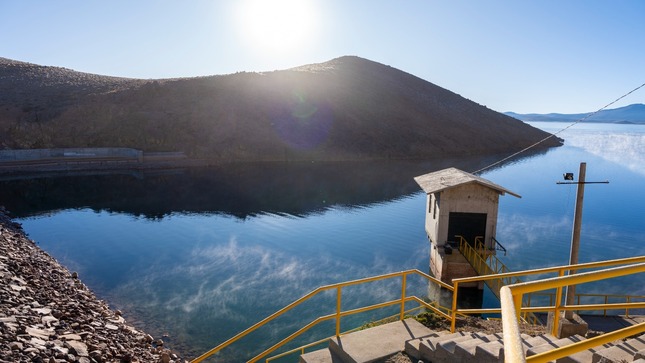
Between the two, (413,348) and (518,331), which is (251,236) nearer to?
(413,348)

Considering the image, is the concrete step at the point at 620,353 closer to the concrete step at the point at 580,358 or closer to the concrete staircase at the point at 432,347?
the concrete staircase at the point at 432,347

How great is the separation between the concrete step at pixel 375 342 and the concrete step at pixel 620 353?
3.39 meters

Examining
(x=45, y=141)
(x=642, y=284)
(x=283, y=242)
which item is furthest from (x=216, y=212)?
(x=45, y=141)

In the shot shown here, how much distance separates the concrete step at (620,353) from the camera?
17.0 feet

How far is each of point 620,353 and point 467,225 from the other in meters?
16.7

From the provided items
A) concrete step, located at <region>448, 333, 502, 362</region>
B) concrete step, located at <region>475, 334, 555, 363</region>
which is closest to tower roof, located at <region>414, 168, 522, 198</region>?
concrete step, located at <region>448, 333, 502, 362</region>

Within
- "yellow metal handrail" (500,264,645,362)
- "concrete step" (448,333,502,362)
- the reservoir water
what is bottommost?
the reservoir water

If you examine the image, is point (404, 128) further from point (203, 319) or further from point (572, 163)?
point (203, 319)

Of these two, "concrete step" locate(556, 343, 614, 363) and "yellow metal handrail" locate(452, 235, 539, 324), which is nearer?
"concrete step" locate(556, 343, 614, 363)

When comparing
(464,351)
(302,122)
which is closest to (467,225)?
(464,351)

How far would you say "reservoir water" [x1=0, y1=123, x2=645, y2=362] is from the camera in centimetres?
2022

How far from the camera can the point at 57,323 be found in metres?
12.8

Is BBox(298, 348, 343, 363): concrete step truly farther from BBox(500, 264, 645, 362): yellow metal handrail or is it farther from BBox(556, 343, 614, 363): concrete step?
BBox(500, 264, 645, 362): yellow metal handrail

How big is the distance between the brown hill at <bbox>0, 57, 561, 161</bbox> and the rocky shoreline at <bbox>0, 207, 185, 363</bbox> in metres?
52.9
